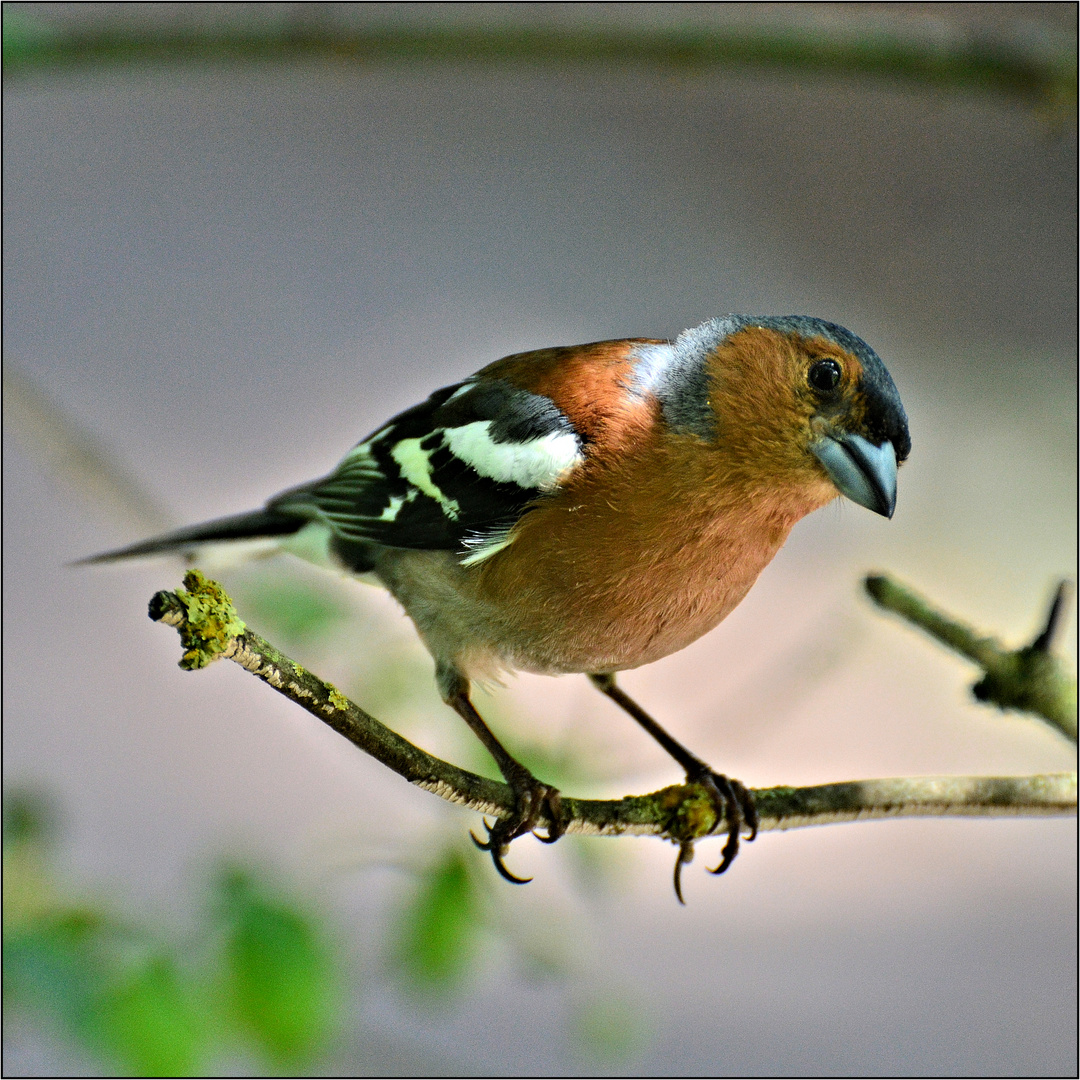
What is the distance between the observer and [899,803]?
4.88 feet

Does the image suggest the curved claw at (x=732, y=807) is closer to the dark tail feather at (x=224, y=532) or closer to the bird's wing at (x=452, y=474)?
the bird's wing at (x=452, y=474)

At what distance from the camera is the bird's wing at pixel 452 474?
1.45 metres

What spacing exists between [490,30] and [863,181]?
341 cm

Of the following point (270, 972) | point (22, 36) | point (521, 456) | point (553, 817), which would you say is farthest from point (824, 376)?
point (22, 36)

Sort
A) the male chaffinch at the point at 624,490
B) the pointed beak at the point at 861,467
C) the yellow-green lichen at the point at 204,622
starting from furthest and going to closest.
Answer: the male chaffinch at the point at 624,490
the pointed beak at the point at 861,467
the yellow-green lichen at the point at 204,622

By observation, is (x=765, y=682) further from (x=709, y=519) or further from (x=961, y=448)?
(x=961, y=448)

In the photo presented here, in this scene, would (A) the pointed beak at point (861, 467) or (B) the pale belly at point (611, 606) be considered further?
(B) the pale belly at point (611, 606)

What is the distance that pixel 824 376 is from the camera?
1.29 m

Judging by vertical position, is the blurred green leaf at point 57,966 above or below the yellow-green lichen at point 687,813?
below

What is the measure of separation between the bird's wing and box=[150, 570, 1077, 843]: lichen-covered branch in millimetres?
336

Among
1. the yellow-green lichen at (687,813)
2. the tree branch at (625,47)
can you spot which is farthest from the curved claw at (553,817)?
the tree branch at (625,47)

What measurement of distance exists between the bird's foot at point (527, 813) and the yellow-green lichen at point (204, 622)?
62 cm

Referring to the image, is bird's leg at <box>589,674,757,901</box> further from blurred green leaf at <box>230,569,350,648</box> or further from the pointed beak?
the pointed beak

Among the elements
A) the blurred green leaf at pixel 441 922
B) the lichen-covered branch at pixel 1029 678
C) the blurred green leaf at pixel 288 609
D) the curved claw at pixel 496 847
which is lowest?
the blurred green leaf at pixel 441 922
